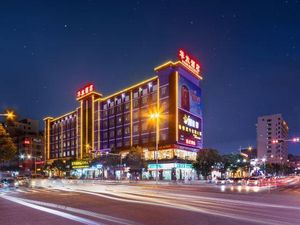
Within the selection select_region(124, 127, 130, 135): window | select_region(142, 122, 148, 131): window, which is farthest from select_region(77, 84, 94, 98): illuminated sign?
select_region(142, 122, 148, 131): window

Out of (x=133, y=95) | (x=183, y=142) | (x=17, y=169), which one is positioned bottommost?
(x=17, y=169)

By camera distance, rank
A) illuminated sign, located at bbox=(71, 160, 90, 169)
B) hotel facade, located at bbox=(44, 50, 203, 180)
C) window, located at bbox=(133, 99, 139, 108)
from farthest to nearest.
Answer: illuminated sign, located at bbox=(71, 160, 90, 169) < window, located at bbox=(133, 99, 139, 108) < hotel facade, located at bbox=(44, 50, 203, 180)

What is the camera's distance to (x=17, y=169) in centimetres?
16225

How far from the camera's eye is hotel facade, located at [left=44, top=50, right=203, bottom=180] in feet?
309

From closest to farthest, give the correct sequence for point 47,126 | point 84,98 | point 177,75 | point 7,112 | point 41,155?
point 7,112 → point 177,75 → point 84,98 → point 47,126 → point 41,155

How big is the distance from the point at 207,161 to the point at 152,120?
2440 cm

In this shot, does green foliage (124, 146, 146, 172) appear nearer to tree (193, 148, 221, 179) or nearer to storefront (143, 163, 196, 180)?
storefront (143, 163, 196, 180)

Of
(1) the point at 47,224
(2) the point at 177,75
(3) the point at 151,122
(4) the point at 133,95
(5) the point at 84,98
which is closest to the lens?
(1) the point at 47,224

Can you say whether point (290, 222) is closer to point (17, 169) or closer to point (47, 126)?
Answer: point (47, 126)

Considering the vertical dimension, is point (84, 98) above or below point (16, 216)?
above

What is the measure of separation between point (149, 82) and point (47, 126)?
239ft

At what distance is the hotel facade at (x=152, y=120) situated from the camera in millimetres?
94250

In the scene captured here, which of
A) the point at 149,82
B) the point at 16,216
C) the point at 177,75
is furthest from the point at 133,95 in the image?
the point at 16,216

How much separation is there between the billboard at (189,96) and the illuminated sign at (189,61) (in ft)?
13.7
